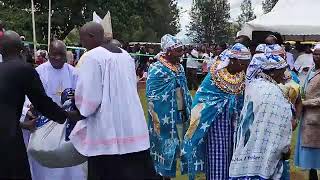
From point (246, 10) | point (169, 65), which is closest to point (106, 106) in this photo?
point (169, 65)

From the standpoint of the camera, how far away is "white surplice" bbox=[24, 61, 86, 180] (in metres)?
6.92

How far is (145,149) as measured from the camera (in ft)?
17.9

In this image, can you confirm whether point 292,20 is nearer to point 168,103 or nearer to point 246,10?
point 168,103

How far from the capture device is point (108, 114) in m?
5.18

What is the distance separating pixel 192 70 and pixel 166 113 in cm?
1520

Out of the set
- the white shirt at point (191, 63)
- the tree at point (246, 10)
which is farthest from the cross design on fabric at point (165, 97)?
the tree at point (246, 10)

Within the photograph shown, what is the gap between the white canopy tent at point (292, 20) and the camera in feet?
45.5

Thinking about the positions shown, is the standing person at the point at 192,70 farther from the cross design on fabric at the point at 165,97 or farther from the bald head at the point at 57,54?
the bald head at the point at 57,54

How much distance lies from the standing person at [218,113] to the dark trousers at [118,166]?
1.24 metres

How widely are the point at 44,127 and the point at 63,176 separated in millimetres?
1108

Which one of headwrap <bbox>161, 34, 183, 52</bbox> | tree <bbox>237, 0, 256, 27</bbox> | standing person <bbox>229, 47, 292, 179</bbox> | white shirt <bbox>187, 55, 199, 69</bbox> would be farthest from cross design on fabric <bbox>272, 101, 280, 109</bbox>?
tree <bbox>237, 0, 256, 27</bbox>

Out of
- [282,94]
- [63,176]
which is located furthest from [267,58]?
[63,176]

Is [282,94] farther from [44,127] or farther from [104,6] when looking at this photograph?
[104,6]

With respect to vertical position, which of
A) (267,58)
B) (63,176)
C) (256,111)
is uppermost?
(267,58)
